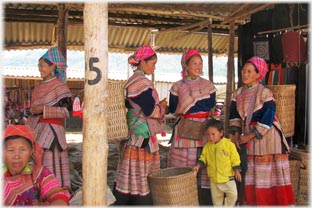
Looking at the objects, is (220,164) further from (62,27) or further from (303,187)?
(62,27)

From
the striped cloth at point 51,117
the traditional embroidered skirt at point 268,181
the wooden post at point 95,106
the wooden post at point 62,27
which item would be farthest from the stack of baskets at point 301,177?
the wooden post at point 62,27

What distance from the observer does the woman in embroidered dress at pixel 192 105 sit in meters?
4.37

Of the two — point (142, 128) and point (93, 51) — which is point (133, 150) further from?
point (93, 51)

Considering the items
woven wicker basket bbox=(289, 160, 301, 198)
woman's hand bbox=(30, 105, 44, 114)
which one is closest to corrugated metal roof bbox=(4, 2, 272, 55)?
woman's hand bbox=(30, 105, 44, 114)

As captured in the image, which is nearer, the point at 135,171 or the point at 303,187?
the point at 135,171

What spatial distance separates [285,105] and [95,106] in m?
2.54

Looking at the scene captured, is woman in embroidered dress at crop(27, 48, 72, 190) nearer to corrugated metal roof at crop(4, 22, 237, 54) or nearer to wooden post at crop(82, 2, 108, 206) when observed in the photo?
wooden post at crop(82, 2, 108, 206)

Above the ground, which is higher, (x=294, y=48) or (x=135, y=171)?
(x=294, y=48)

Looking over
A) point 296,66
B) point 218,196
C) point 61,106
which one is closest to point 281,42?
point 296,66

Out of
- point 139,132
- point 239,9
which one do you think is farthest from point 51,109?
point 239,9

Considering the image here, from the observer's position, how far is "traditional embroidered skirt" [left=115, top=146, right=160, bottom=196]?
405cm

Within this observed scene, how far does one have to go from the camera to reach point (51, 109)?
416cm

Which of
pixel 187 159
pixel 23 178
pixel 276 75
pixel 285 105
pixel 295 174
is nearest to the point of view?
pixel 23 178

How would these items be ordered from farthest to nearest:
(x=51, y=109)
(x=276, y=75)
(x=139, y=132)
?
(x=276, y=75) → (x=51, y=109) → (x=139, y=132)
